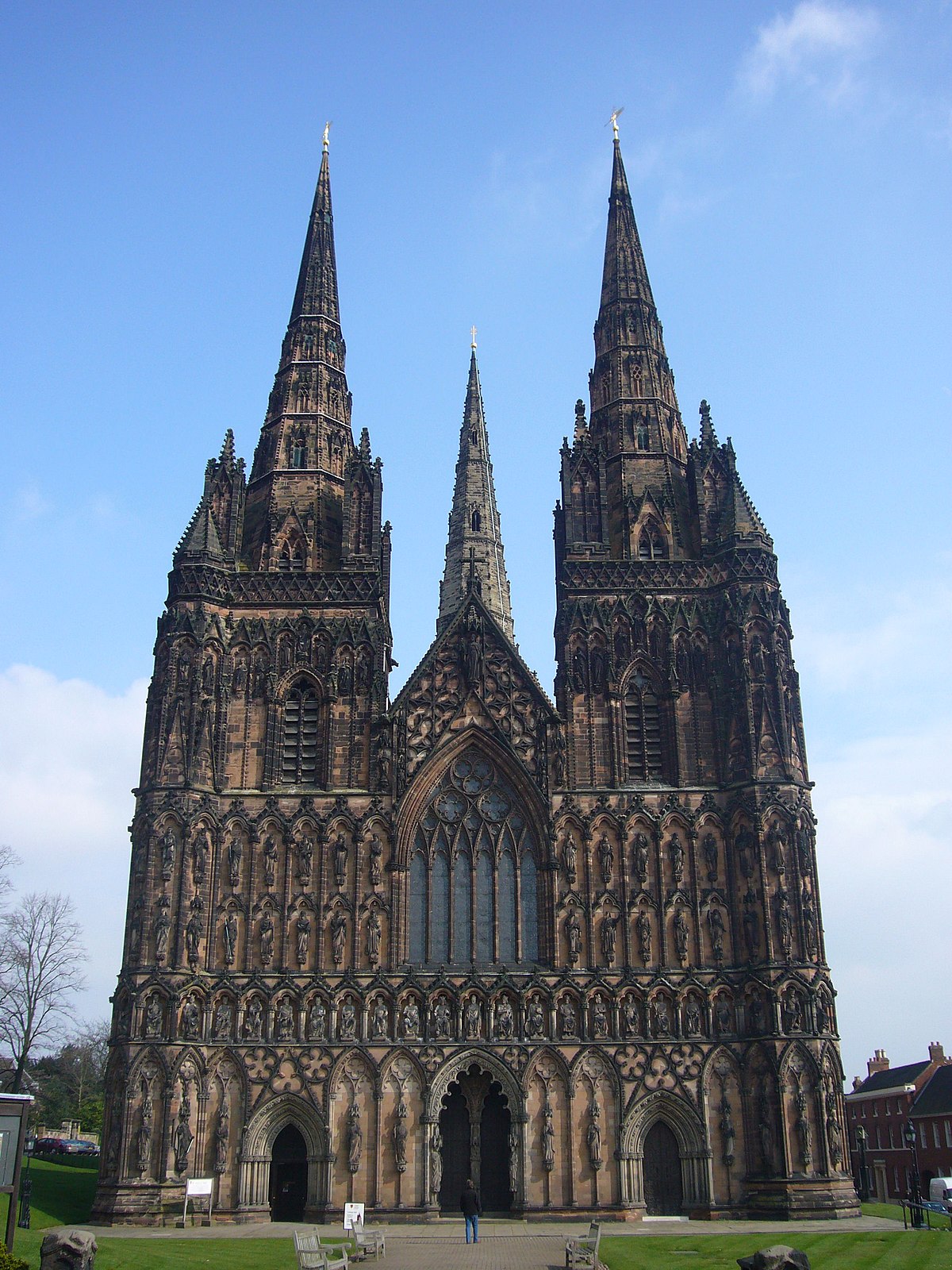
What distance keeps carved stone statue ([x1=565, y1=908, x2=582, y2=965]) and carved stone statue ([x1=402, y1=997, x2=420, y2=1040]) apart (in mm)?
5075

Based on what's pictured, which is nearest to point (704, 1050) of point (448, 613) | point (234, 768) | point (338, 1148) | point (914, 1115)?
point (338, 1148)

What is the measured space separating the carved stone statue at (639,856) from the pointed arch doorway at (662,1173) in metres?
7.47

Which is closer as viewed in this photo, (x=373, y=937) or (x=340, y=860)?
(x=373, y=937)

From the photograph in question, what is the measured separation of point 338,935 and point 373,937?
1113 mm

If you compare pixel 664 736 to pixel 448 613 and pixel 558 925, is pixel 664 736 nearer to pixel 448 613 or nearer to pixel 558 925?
pixel 558 925

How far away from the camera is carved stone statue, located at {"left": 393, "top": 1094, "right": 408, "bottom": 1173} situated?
37562 millimetres

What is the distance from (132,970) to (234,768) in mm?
7391

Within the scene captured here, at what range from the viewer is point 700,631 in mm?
44188

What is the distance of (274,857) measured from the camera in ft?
135

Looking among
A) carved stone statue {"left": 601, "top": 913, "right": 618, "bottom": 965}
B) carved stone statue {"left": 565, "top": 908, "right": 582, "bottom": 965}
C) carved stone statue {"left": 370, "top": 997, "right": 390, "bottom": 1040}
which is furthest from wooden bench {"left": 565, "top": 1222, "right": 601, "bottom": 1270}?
carved stone statue {"left": 601, "top": 913, "right": 618, "bottom": 965}

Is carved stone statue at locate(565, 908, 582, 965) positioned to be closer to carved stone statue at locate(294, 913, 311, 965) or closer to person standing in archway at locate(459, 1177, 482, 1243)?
carved stone statue at locate(294, 913, 311, 965)

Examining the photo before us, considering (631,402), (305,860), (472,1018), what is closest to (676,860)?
(472,1018)

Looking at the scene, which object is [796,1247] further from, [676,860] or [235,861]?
[235,861]

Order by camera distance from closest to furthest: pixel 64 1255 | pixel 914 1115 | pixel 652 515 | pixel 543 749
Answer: pixel 64 1255, pixel 543 749, pixel 652 515, pixel 914 1115
